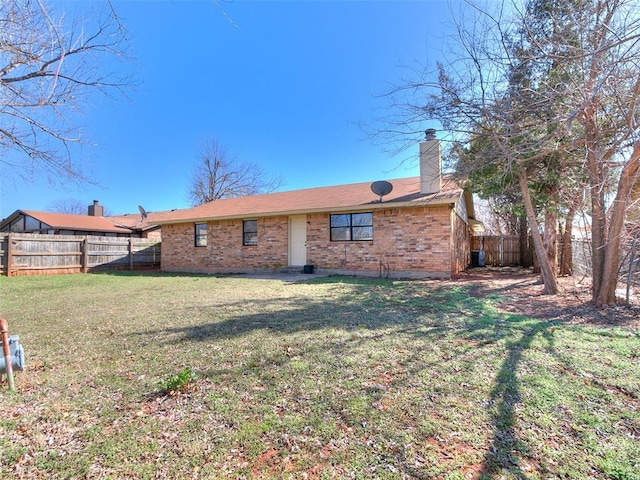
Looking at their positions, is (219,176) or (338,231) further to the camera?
(219,176)

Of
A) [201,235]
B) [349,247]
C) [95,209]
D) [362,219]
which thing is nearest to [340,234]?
[349,247]

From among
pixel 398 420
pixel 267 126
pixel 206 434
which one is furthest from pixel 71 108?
pixel 267 126

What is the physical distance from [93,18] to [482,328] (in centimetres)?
718

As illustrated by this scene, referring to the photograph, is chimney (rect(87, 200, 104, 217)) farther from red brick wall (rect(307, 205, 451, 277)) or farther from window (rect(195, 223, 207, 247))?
red brick wall (rect(307, 205, 451, 277))

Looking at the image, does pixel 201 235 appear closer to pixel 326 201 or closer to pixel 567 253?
pixel 326 201

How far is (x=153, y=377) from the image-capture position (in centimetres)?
307

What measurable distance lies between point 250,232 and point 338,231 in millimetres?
4287

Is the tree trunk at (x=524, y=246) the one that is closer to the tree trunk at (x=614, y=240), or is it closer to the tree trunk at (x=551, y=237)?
the tree trunk at (x=551, y=237)

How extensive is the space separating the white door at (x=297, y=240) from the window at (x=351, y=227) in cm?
136

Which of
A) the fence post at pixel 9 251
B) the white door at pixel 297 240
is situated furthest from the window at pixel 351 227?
the fence post at pixel 9 251

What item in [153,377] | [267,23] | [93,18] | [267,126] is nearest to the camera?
[153,377]

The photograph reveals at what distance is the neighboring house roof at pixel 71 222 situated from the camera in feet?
65.5

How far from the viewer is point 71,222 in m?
21.0

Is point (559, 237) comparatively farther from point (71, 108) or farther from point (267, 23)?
point (71, 108)
